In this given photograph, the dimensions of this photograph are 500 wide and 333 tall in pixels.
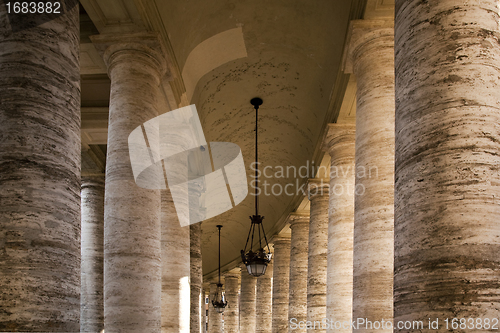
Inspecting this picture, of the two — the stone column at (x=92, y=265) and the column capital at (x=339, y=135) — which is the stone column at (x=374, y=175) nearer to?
the column capital at (x=339, y=135)

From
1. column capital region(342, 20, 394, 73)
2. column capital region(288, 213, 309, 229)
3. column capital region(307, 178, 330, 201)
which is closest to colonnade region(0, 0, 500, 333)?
column capital region(342, 20, 394, 73)

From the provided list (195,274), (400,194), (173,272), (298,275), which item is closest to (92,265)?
(173,272)

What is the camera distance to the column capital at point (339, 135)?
19312mm

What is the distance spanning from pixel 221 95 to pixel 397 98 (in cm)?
1746

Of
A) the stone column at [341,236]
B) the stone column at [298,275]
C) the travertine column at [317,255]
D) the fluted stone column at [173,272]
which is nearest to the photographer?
the fluted stone column at [173,272]

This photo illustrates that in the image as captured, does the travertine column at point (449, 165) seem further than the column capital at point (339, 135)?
No

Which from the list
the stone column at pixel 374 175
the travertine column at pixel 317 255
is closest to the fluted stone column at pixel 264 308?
the travertine column at pixel 317 255

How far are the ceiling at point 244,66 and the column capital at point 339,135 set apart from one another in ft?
1.07

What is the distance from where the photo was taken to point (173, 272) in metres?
17.9

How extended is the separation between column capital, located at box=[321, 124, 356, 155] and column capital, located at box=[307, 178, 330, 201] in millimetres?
5455

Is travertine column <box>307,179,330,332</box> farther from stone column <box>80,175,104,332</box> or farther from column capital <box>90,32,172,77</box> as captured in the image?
column capital <box>90,32,172,77</box>

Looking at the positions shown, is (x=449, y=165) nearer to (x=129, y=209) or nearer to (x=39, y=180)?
(x=39, y=180)

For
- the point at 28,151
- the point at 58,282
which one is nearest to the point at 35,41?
the point at 28,151

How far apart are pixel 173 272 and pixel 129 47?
26.6 feet
